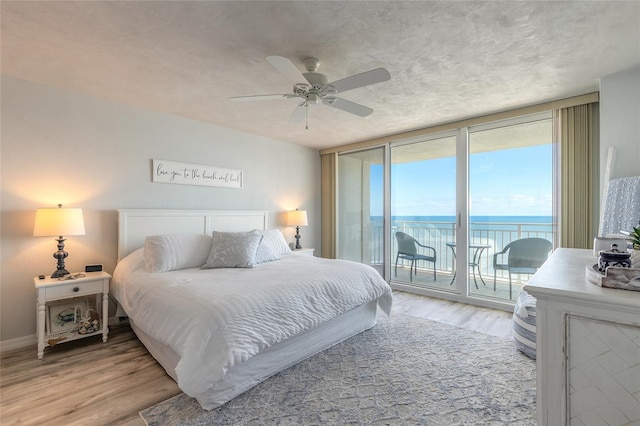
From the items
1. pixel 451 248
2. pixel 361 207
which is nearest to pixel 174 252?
pixel 361 207

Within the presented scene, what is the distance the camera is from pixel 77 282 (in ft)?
8.44

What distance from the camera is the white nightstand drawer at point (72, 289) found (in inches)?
96.8

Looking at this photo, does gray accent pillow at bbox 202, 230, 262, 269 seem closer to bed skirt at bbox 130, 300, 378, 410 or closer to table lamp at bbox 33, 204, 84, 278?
bed skirt at bbox 130, 300, 378, 410

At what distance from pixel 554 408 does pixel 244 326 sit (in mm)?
1527

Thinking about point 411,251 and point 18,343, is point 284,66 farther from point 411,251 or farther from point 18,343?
point 411,251

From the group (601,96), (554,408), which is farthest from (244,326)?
(601,96)

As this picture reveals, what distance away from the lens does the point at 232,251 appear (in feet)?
9.89

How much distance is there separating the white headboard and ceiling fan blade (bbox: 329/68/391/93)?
2532mm

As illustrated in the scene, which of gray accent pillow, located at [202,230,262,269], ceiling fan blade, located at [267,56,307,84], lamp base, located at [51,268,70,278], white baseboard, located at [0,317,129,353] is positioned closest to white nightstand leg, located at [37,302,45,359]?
lamp base, located at [51,268,70,278]

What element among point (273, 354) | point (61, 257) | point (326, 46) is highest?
point (326, 46)

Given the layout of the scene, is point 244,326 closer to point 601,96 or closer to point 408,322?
point 408,322

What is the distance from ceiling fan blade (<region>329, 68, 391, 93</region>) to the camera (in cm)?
185

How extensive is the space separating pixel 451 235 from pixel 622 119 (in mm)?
2124

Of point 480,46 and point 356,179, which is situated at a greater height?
point 480,46
